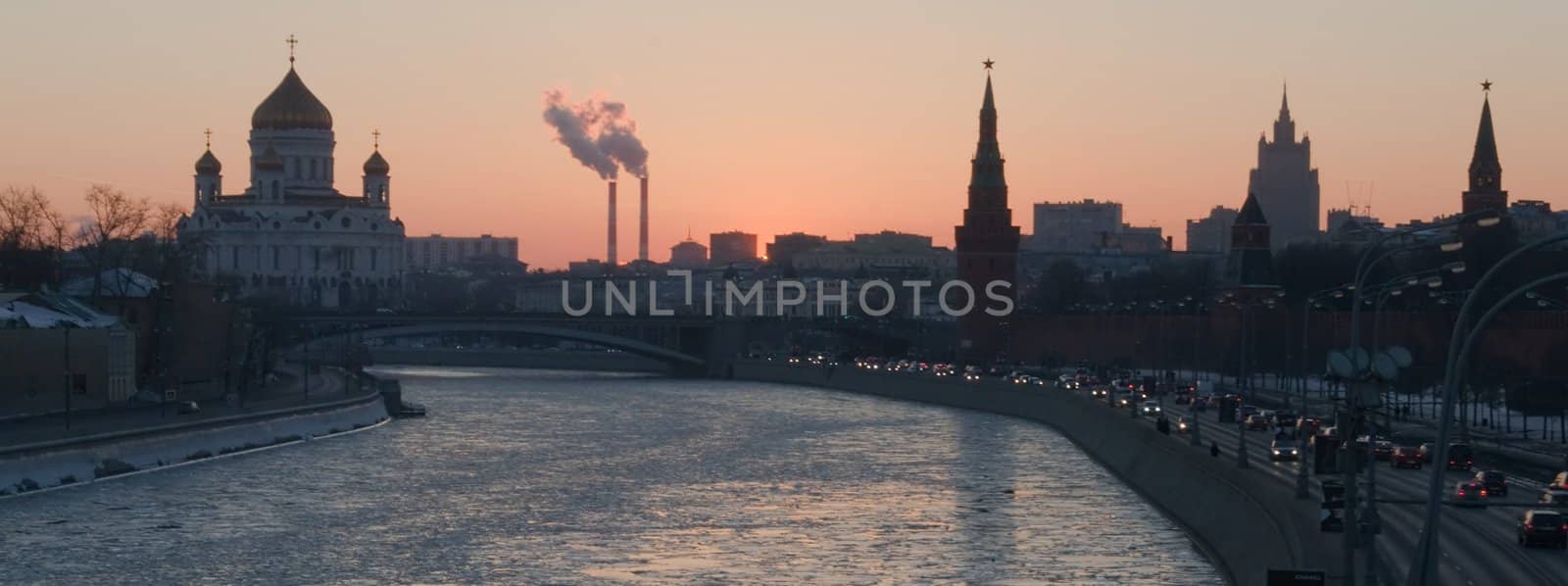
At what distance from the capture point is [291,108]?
127125 mm

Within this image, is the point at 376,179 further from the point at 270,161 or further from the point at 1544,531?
the point at 1544,531

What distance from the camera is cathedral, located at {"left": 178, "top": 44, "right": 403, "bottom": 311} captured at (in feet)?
420

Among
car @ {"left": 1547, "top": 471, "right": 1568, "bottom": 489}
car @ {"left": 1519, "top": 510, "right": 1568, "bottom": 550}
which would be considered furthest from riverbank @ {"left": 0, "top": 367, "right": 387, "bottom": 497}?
car @ {"left": 1519, "top": 510, "right": 1568, "bottom": 550}

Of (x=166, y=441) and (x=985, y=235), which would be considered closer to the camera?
(x=166, y=441)

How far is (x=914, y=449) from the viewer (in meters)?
50.1

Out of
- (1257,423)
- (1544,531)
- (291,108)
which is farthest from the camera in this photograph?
(291,108)

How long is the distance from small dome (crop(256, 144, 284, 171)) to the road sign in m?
112

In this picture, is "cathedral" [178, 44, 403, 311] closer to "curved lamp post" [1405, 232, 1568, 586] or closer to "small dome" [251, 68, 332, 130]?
"small dome" [251, 68, 332, 130]

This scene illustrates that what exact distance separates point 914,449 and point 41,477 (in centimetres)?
1882

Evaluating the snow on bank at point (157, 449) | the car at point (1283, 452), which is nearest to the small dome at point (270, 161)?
the snow on bank at point (157, 449)

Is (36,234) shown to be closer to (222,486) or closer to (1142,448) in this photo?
(222,486)

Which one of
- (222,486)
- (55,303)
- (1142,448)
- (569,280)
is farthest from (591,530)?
(569,280)

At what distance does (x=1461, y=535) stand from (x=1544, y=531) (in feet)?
4.20

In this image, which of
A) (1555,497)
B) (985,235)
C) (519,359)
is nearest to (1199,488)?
(1555,497)
